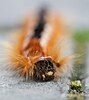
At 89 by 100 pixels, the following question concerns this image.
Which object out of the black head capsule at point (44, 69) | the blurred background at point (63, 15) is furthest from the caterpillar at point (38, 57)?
the blurred background at point (63, 15)

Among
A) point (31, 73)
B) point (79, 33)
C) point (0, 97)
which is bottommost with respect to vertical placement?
point (0, 97)

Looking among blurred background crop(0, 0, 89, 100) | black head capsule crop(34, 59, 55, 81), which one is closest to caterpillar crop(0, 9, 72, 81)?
black head capsule crop(34, 59, 55, 81)

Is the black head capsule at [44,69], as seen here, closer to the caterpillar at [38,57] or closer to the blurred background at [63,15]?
the caterpillar at [38,57]

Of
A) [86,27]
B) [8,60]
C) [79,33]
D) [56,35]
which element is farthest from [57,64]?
[86,27]

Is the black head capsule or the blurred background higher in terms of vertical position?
the blurred background

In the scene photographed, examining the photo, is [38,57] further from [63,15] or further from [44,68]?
[63,15]

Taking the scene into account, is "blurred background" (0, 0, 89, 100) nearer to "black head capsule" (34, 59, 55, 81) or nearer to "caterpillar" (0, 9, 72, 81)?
"caterpillar" (0, 9, 72, 81)

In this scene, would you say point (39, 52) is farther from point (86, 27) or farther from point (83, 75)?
point (86, 27)

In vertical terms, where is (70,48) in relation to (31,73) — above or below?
above

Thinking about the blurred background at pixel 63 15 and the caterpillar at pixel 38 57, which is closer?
the caterpillar at pixel 38 57
